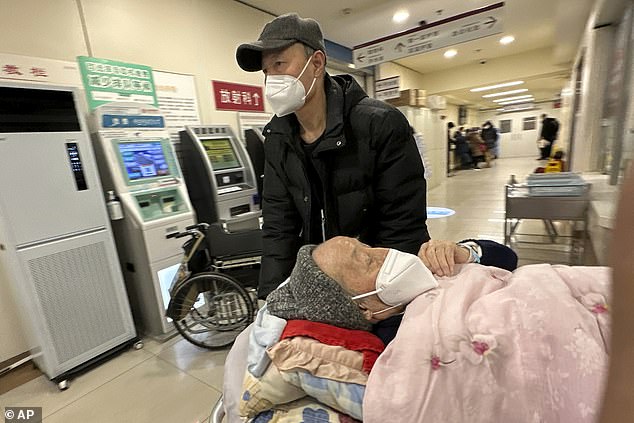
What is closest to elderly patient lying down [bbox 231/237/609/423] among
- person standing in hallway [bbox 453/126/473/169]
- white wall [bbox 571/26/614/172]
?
white wall [bbox 571/26/614/172]

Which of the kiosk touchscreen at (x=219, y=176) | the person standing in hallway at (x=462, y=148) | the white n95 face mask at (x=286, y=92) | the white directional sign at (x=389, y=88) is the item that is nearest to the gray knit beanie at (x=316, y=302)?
the white n95 face mask at (x=286, y=92)

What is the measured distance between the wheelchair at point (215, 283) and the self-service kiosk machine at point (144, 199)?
0.17 meters

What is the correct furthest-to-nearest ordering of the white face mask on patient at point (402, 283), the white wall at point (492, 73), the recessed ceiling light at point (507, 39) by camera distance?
the white wall at point (492, 73) → the recessed ceiling light at point (507, 39) → the white face mask on patient at point (402, 283)

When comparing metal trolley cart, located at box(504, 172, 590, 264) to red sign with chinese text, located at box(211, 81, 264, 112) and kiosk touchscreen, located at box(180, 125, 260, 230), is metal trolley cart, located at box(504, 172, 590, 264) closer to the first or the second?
kiosk touchscreen, located at box(180, 125, 260, 230)

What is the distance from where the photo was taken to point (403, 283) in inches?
34.5

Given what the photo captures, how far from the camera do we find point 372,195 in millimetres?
1198

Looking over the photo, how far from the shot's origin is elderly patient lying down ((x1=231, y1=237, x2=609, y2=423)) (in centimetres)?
63

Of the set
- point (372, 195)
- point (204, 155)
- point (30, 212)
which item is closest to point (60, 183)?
point (30, 212)

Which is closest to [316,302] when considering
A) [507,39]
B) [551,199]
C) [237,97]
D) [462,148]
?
[551,199]

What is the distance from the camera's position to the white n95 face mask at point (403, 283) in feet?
2.88

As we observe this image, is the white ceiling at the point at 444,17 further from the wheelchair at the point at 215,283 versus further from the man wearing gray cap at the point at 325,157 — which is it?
the man wearing gray cap at the point at 325,157

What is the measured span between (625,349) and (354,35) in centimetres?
558

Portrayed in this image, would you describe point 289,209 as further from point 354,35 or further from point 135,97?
point 354,35

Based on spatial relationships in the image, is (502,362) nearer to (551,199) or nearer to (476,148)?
(551,199)
